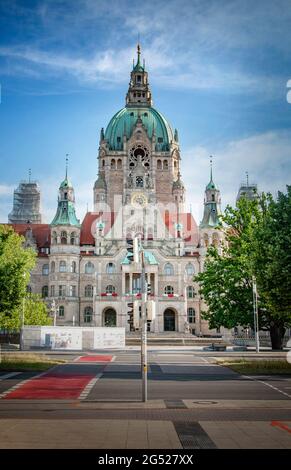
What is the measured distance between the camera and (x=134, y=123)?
114875 millimetres

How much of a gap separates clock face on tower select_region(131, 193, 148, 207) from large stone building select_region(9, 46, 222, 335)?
199 mm

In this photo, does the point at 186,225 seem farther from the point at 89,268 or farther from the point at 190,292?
the point at 89,268

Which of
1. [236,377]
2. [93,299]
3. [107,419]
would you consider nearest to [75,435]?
[107,419]

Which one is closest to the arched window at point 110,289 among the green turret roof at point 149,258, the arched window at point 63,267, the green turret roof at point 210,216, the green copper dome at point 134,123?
the green turret roof at point 149,258

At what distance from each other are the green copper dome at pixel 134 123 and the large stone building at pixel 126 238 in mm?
→ 301

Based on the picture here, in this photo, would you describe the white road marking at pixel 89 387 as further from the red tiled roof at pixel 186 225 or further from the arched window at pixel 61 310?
the red tiled roof at pixel 186 225

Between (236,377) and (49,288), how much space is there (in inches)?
2822

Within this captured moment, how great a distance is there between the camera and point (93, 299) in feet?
320

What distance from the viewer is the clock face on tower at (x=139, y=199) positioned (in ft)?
347

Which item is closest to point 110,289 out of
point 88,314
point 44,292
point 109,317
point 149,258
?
point 109,317

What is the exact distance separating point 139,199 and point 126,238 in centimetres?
932

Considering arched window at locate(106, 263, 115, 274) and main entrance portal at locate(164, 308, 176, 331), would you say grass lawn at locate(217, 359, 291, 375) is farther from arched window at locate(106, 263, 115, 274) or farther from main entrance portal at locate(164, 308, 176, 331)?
arched window at locate(106, 263, 115, 274)

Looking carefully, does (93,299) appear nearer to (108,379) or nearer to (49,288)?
(49,288)

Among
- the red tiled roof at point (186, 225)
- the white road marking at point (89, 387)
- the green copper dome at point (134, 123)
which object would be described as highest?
the green copper dome at point (134, 123)
